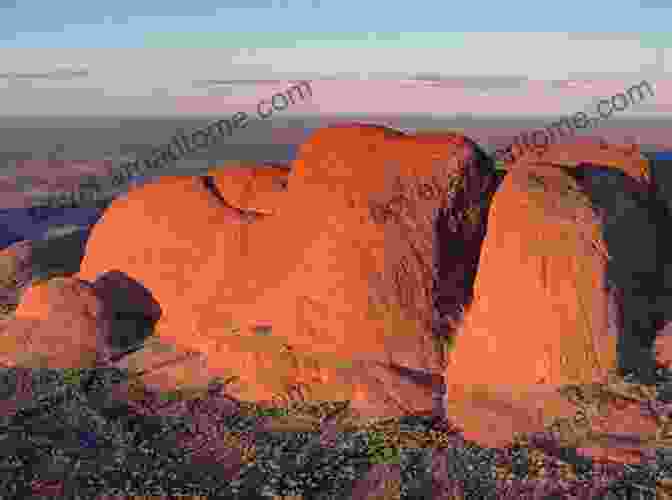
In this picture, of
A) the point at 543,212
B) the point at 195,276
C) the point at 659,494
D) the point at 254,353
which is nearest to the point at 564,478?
the point at 659,494

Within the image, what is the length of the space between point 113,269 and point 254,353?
18.9 ft

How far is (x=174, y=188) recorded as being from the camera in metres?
16.5

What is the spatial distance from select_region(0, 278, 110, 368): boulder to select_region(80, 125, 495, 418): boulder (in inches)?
60.9

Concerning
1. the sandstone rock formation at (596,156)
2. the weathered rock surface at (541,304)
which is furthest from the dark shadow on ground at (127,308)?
the sandstone rock formation at (596,156)

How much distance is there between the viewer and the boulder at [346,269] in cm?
1225

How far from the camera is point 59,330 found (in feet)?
48.1

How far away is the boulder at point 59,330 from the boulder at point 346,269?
1.55 meters

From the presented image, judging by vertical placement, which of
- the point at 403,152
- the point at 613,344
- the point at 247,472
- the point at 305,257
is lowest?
the point at 247,472

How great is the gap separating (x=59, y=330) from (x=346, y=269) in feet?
22.1

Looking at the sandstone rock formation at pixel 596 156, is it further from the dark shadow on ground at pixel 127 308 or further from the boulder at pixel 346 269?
the dark shadow on ground at pixel 127 308

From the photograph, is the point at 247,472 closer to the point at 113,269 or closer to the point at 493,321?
the point at 493,321

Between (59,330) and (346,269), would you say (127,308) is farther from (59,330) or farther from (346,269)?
(346,269)

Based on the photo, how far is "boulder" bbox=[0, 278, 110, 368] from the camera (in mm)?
14281

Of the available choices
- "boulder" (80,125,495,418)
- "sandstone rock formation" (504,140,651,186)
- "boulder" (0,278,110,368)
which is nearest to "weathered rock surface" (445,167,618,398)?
"boulder" (80,125,495,418)
